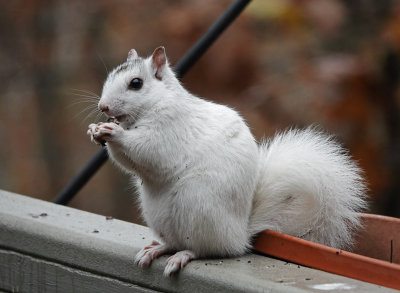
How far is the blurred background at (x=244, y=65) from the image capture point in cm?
273

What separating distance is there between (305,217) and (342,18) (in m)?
1.46

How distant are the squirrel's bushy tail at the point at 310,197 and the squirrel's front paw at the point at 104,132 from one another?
1.14 ft

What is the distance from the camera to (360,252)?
5.50ft

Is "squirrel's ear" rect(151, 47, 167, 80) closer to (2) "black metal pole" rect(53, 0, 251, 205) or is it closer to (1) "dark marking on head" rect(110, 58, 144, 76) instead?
(1) "dark marking on head" rect(110, 58, 144, 76)

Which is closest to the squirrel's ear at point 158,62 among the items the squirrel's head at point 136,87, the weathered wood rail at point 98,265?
the squirrel's head at point 136,87

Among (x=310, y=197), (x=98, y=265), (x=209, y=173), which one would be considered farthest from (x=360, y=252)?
(x=98, y=265)

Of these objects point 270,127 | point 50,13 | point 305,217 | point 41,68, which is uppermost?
point 50,13

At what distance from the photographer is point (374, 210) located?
2955 mm

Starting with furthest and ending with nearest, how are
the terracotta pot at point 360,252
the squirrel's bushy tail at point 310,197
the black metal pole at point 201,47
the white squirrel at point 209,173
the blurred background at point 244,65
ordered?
the blurred background at point 244,65, the black metal pole at point 201,47, the squirrel's bushy tail at point 310,197, the white squirrel at point 209,173, the terracotta pot at point 360,252

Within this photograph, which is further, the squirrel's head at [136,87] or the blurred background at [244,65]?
the blurred background at [244,65]

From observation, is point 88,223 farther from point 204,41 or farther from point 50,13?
point 50,13

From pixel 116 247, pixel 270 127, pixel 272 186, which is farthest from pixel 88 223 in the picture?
pixel 270 127

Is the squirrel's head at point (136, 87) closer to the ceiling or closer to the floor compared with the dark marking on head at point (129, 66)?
closer to the floor

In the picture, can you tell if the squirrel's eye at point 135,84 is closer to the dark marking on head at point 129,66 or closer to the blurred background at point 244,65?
the dark marking on head at point 129,66
